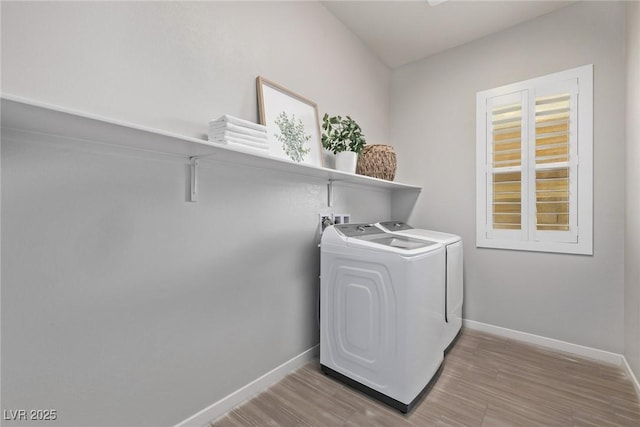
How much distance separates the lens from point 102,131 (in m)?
0.94

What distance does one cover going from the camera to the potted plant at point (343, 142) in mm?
2068

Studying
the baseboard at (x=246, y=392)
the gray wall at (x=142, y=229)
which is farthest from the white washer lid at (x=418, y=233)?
the baseboard at (x=246, y=392)

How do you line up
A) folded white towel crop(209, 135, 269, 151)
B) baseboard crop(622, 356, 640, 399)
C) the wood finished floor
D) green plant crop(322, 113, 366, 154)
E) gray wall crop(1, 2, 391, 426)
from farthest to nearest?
green plant crop(322, 113, 366, 154), baseboard crop(622, 356, 640, 399), the wood finished floor, folded white towel crop(209, 135, 269, 151), gray wall crop(1, 2, 391, 426)

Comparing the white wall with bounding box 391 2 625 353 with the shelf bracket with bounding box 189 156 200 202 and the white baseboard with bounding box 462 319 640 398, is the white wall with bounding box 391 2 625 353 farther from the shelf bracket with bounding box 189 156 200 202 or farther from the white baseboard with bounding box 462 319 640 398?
the shelf bracket with bounding box 189 156 200 202

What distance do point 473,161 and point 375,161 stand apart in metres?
1.00

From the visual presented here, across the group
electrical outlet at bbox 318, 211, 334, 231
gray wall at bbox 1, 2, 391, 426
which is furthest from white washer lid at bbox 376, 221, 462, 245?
gray wall at bbox 1, 2, 391, 426

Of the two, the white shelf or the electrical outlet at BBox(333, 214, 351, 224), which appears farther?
the electrical outlet at BBox(333, 214, 351, 224)

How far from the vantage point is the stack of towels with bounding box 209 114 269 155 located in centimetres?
130

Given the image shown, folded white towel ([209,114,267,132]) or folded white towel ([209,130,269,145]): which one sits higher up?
folded white towel ([209,114,267,132])

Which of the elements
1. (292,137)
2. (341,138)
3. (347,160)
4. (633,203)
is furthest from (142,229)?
(633,203)

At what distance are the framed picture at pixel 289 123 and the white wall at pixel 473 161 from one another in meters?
1.41

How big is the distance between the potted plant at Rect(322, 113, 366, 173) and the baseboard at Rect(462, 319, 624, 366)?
187 cm

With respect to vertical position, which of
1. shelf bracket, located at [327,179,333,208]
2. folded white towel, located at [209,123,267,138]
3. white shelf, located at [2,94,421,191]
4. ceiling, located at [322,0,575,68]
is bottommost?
shelf bracket, located at [327,179,333,208]

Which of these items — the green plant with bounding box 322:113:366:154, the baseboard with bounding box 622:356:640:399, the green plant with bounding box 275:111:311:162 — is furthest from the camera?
the green plant with bounding box 322:113:366:154
